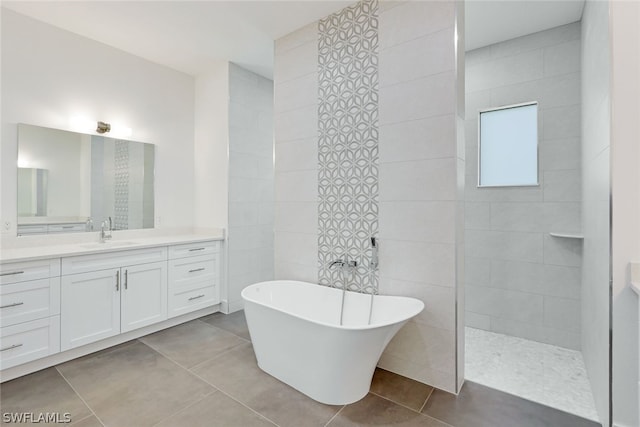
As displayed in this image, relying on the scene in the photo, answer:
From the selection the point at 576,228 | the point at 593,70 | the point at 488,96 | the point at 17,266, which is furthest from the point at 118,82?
the point at 576,228

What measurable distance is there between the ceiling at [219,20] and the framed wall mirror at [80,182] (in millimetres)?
996

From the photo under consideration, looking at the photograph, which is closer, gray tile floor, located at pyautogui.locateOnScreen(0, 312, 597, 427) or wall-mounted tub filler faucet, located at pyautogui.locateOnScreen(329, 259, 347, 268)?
gray tile floor, located at pyautogui.locateOnScreen(0, 312, 597, 427)

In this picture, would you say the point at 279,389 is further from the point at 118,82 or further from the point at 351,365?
the point at 118,82

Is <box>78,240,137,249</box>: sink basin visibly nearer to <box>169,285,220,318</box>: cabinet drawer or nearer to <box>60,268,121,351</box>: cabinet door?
<box>60,268,121,351</box>: cabinet door

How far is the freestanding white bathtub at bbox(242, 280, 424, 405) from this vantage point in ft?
5.80

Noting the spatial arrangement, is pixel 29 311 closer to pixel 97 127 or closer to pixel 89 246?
pixel 89 246

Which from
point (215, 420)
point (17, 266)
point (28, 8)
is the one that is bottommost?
point (215, 420)

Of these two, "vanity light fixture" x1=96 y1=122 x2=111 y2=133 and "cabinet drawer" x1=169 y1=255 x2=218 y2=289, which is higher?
"vanity light fixture" x1=96 y1=122 x2=111 y2=133

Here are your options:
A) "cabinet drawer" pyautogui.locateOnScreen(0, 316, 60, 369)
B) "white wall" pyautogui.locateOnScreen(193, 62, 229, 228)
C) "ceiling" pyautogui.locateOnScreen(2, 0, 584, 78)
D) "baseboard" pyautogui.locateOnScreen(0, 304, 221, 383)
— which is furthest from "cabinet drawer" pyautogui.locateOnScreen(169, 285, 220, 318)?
"ceiling" pyautogui.locateOnScreen(2, 0, 584, 78)

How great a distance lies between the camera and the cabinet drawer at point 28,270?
81.9 inches

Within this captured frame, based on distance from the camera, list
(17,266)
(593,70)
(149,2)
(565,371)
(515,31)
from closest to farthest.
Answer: (593,70) < (17,266) < (565,371) < (149,2) < (515,31)

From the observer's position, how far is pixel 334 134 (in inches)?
103

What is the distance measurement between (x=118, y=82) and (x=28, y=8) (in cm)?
82

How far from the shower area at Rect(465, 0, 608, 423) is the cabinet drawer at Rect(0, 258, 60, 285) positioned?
3.24 metres
